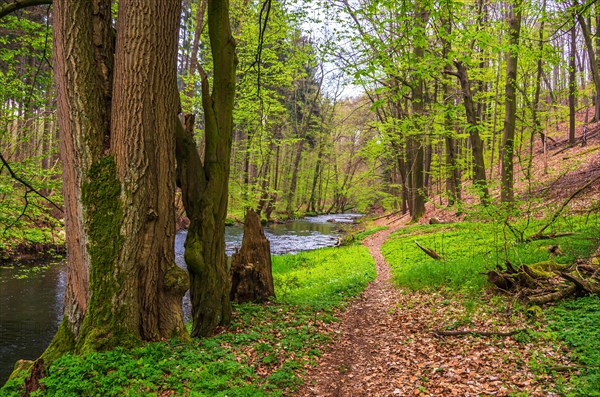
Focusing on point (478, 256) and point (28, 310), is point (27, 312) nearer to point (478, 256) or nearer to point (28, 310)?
point (28, 310)

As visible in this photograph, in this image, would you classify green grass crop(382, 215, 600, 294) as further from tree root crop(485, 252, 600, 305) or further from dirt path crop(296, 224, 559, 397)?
dirt path crop(296, 224, 559, 397)

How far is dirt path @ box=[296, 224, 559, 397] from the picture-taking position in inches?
169

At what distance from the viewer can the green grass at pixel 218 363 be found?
3.98 meters

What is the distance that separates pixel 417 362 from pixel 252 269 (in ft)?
12.0

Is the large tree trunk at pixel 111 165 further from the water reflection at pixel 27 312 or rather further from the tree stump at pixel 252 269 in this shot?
the water reflection at pixel 27 312

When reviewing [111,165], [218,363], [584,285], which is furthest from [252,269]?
[584,285]

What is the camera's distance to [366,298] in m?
8.92

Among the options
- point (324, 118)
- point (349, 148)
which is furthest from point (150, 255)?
point (349, 148)

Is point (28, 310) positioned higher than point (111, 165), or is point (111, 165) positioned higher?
point (111, 165)

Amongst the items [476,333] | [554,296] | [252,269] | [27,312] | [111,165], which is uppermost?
[111,165]

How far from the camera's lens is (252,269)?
300 inches

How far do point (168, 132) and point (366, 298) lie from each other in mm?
5993

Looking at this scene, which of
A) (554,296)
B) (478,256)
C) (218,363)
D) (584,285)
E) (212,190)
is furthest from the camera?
(478,256)

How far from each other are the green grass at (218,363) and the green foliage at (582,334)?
304 centimetres
